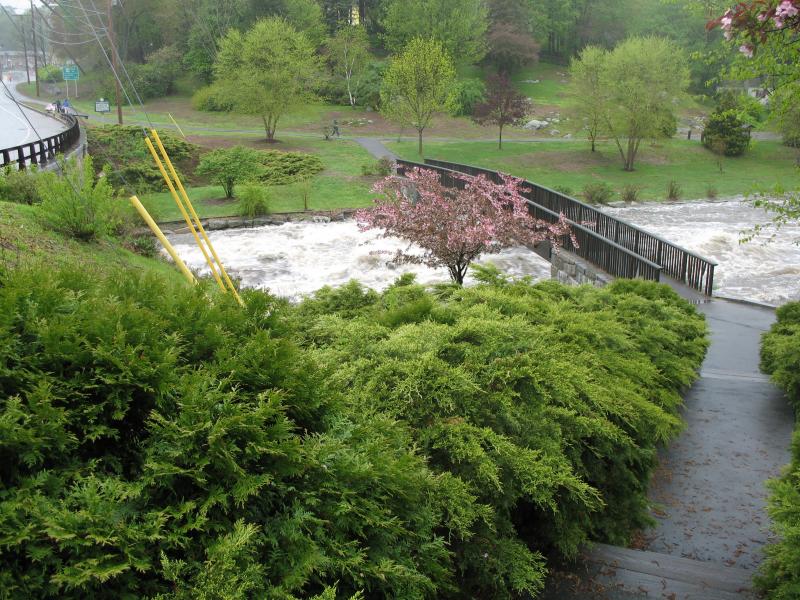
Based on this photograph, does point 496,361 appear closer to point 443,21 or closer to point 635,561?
point 635,561

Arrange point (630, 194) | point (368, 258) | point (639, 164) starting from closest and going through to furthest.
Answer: point (368, 258) → point (630, 194) → point (639, 164)

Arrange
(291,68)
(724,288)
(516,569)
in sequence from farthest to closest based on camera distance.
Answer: (291,68), (724,288), (516,569)

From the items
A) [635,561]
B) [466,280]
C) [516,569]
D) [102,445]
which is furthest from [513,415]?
[466,280]

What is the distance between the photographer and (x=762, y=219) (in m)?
31.8

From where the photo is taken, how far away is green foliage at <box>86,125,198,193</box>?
103 ft

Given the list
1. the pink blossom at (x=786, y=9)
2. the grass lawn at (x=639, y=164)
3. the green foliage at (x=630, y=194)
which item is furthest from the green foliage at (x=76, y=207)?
the grass lawn at (x=639, y=164)

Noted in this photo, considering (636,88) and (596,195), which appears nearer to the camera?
(596,195)

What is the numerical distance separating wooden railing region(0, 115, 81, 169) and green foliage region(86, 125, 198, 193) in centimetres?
112

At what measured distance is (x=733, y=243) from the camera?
25.2 m

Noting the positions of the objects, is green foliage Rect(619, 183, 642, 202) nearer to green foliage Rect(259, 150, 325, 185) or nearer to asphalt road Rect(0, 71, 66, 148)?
green foliage Rect(259, 150, 325, 185)

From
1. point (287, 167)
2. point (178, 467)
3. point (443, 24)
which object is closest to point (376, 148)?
point (287, 167)

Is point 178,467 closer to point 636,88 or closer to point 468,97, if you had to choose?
point 636,88

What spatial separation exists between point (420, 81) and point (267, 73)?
9.86 metres

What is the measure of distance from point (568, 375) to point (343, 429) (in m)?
2.39
